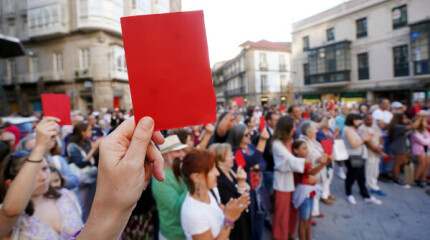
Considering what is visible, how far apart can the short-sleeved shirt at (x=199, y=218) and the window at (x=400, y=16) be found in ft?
74.7

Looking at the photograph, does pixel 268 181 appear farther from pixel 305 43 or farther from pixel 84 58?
pixel 305 43

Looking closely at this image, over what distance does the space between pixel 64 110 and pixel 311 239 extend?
12.7 feet

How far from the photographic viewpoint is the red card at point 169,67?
2.28 feet

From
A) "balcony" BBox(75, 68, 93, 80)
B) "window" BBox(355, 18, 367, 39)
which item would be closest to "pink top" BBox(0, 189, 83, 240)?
"balcony" BBox(75, 68, 93, 80)

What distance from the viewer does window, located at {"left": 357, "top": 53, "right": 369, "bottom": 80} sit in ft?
65.9

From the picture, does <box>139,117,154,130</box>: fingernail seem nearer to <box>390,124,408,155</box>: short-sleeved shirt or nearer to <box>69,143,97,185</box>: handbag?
<box>69,143,97,185</box>: handbag

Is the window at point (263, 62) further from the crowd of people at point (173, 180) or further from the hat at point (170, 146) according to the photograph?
the hat at point (170, 146)

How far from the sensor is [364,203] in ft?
15.2

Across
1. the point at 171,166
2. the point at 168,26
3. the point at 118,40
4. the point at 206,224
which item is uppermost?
the point at 118,40

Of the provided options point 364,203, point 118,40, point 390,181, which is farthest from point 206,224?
point 118,40

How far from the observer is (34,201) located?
64.7 inches

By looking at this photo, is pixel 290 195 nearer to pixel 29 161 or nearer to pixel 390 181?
pixel 29 161

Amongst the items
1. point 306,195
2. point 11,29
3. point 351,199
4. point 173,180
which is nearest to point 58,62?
point 11,29

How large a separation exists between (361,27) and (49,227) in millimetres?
25281
